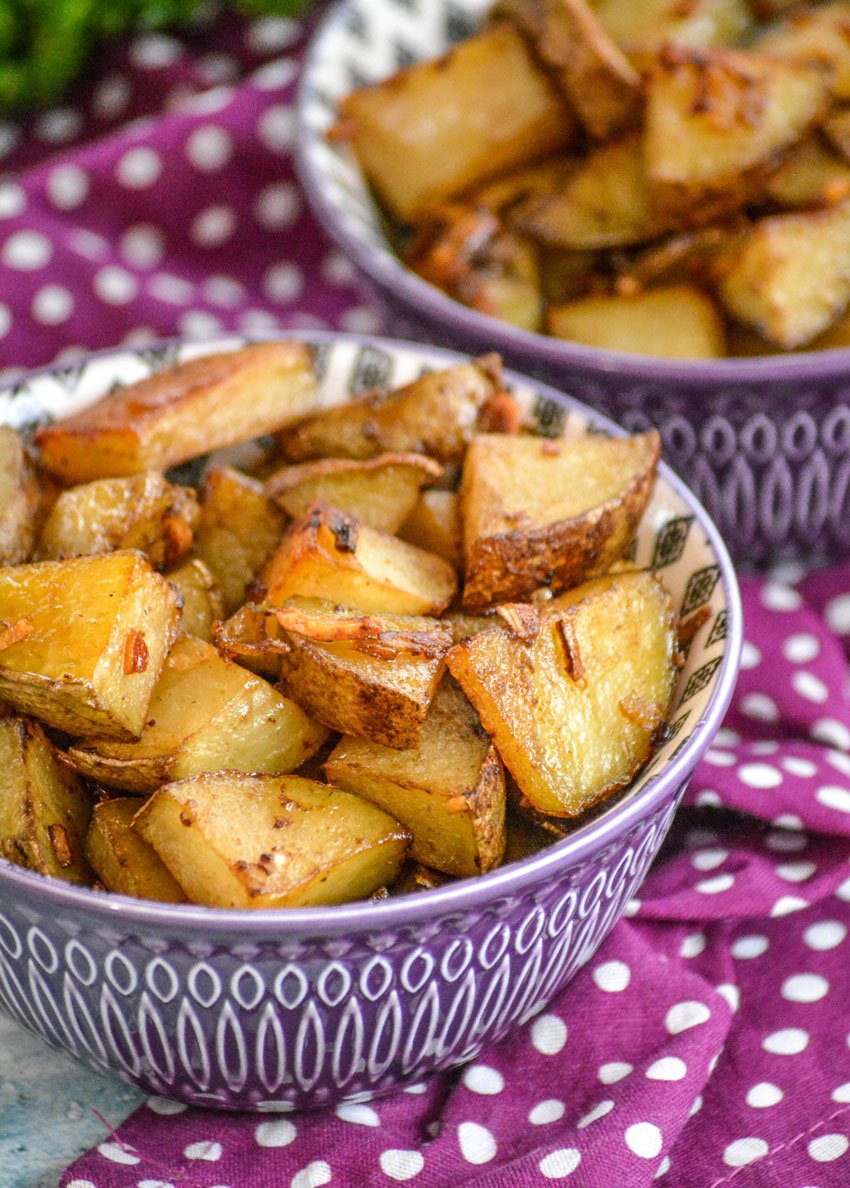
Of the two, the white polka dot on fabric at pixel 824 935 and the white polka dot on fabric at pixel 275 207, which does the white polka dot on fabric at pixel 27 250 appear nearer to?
the white polka dot on fabric at pixel 275 207

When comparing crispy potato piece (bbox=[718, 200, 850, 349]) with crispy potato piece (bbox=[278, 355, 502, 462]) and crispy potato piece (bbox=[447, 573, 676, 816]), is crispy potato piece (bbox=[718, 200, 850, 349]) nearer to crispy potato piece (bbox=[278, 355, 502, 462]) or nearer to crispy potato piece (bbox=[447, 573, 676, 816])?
crispy potato piece (bbox=[278, 355, 502, 462])

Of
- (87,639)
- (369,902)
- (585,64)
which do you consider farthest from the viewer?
(585,64)

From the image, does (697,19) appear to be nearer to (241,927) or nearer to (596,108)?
(596,108)

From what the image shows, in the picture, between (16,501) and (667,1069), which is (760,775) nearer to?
(667,1069)

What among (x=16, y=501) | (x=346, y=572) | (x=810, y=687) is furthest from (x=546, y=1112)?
(x=16, y=501)


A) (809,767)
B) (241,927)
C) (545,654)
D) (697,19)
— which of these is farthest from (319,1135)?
(697,19)

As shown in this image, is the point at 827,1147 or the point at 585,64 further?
the point at 585,64
